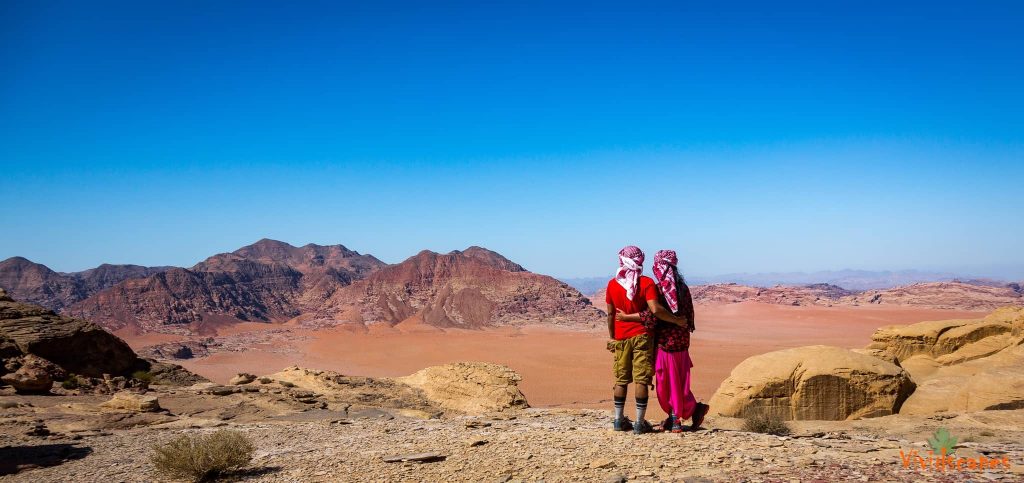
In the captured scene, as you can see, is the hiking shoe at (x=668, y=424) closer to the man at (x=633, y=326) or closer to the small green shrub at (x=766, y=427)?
the man at (x=633, y=326)

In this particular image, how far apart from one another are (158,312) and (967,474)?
67.6 metres

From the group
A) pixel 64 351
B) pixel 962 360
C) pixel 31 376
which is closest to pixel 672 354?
pixel 962 360

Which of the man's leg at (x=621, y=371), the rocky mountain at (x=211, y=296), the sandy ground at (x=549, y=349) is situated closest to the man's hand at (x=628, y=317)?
the man's leg at (x=621, y=371)

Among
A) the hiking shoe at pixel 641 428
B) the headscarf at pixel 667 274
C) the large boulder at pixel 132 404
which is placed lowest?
the large boulder at pixel 132 404

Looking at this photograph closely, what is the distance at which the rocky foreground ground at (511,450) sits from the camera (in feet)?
14.9

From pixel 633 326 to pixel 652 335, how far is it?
221 mm

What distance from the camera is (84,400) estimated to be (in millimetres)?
11445

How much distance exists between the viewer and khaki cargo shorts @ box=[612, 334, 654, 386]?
5.98m

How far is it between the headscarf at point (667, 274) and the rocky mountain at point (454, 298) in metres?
51.3

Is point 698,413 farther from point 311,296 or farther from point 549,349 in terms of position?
point 311,296

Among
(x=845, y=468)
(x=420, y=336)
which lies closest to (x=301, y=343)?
(x=420, y=336)

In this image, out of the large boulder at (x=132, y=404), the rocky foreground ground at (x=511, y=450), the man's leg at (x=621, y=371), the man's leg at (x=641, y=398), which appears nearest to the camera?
the rocky foreground ground at (x=511, y=450)

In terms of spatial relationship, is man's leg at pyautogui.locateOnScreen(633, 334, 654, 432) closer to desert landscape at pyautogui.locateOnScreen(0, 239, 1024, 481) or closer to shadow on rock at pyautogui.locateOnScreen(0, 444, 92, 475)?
desert landscape at pyautogui.locateOnScreen(0, 239, 1024, 481)

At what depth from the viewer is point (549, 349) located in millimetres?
41625
